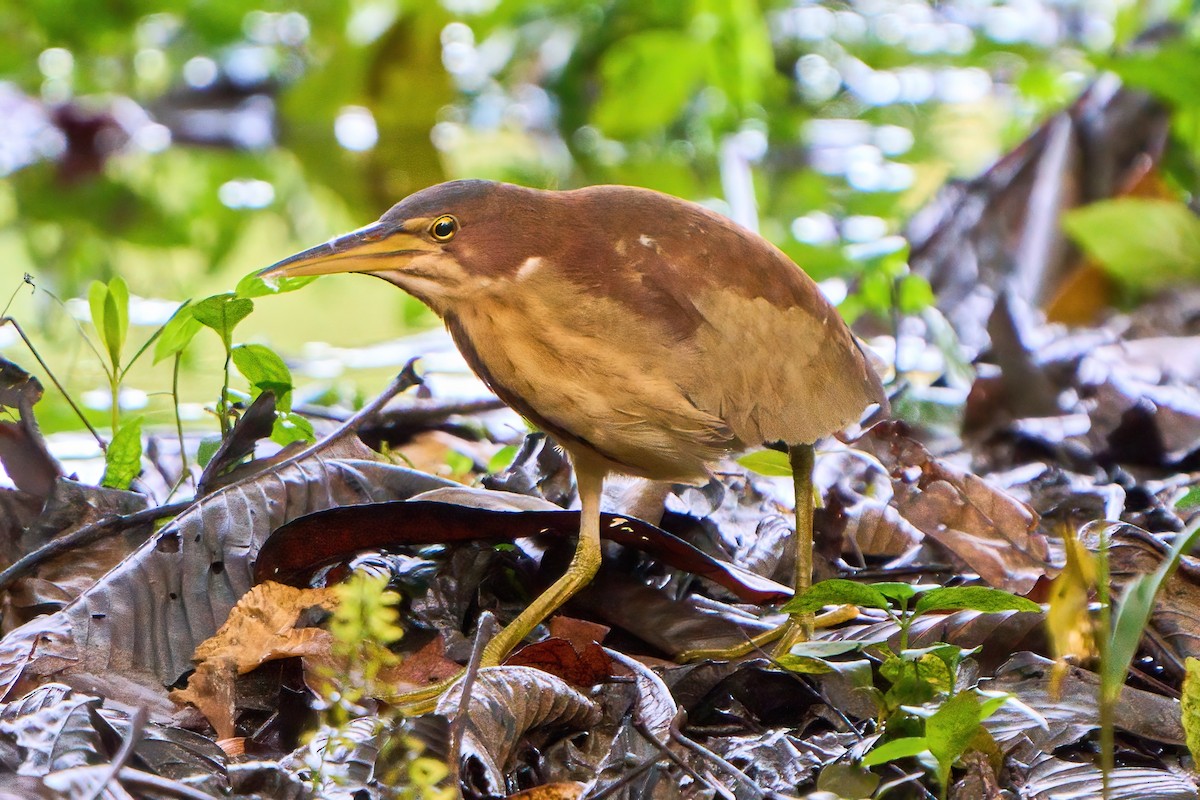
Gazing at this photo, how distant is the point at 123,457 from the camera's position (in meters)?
2.80

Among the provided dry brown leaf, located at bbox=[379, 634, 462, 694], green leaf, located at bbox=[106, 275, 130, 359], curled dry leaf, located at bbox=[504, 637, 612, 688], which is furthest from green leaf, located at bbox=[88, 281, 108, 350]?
curled dry leaf, located at bbox=[504, 637, 612, 688]

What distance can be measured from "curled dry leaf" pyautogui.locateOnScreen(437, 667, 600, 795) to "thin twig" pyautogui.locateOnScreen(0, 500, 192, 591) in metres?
0.79

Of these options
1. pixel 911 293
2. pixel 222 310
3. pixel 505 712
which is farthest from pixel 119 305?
pixel 911 293

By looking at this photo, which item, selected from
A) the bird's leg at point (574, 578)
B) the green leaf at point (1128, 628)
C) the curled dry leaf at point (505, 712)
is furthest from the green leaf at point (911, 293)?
the green leaf at point (1128, 628)

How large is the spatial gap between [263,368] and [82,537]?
485 millimetres

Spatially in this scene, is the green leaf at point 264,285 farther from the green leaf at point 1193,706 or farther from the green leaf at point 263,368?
the green leaf at point 1193,706

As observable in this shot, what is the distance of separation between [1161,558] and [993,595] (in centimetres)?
82

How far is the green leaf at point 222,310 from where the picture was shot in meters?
2.59

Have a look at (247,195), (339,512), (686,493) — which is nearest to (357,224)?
(247,195)

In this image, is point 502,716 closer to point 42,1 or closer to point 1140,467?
point 1140,467

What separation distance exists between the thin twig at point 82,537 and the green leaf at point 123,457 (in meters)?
0.16

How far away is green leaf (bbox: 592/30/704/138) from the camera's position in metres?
7.85

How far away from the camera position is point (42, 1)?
28.9 ft

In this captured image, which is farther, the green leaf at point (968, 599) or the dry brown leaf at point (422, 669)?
the dry brown leaf at point (422, 669)
